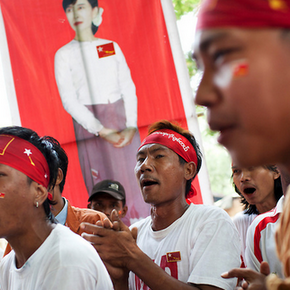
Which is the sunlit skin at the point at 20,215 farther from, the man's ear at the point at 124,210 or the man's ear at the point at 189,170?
the man's ear at the point at 124,210

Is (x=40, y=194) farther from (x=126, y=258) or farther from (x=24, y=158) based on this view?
(x=126, y=258)

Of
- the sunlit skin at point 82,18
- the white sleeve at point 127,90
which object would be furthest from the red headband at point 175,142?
the sunlit skin at point 82,18

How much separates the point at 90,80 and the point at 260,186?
2306 mm

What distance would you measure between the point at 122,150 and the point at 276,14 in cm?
347

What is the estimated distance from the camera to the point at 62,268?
66.6 inches

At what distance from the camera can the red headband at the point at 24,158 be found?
2.03 meters

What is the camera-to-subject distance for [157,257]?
2383 millimetres

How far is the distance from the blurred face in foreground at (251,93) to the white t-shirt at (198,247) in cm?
148

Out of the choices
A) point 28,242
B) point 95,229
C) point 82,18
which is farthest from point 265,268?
point 82,18

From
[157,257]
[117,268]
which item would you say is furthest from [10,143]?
[157,257]

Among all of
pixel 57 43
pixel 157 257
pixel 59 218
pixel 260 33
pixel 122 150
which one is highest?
pixel 57 43

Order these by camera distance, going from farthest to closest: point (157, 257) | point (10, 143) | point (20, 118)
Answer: point (20, 118) < point (157, 257) < point (10, 143)

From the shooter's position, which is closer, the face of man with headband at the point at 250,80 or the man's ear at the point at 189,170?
the face of man with headband at the point at 250,80

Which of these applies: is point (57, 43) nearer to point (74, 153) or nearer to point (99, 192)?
point (74, 153)
